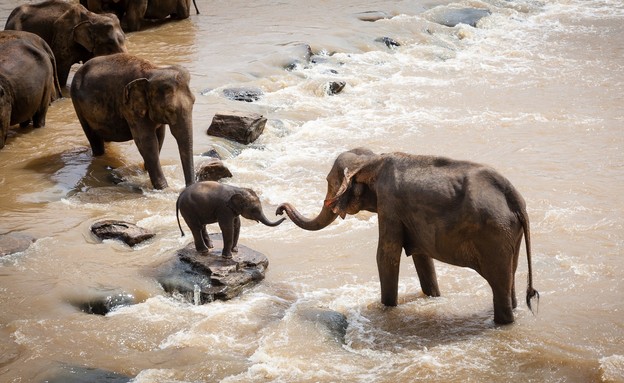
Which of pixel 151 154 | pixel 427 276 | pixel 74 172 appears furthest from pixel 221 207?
pixel 74 172

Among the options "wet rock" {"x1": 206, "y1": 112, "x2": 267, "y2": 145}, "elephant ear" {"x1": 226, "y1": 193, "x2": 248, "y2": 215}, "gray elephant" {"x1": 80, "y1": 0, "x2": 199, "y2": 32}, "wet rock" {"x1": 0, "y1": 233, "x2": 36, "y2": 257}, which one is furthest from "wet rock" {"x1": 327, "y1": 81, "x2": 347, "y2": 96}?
"elephant ear" {"x1": 226, "y1": 193, "x2": 248, "y2": 215}

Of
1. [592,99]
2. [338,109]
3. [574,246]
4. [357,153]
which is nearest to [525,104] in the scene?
[592,99]

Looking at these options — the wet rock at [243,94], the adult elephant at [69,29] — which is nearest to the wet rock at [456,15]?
the wet rock at [243,94]

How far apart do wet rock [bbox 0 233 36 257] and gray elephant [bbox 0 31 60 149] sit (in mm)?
3413

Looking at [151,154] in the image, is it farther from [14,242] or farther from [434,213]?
[434,213]

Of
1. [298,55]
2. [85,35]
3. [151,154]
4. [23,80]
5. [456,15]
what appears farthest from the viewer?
[456,15]

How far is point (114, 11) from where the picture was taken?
1966 cm

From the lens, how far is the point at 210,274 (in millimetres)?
7926

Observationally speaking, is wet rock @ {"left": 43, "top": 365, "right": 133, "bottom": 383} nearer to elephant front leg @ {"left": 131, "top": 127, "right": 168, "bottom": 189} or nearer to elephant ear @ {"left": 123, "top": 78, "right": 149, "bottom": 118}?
elephant front leg @ {"left": 131, "top": 127, "right": 168, "bottom": 189}

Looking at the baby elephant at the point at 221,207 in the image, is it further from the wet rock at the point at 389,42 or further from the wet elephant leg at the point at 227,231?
the wet rock at the point at 389,42

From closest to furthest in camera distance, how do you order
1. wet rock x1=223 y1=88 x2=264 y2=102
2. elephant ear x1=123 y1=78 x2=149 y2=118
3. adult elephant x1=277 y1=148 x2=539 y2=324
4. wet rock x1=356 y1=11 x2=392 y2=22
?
adult elephant x1=277 y1=148 x2=539 y2=324 < elephant ear x1=123 y1=78 x2=149 y2=118 < wet rock x1=223 y1=88 x2=264 y2=102 < wet rock x1=356 y1=11 x2=392 y2=22

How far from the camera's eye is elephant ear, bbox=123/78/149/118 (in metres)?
10.4

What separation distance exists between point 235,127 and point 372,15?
387 inches

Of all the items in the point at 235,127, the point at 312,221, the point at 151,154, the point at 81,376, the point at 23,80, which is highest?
→ the point at 23,80
